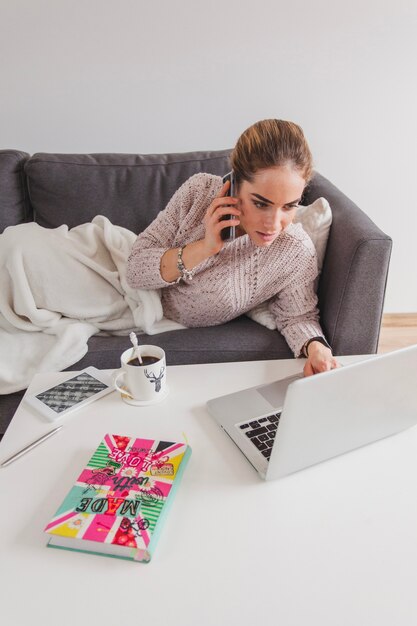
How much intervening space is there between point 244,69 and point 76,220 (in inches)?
37.5

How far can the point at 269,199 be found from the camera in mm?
1122

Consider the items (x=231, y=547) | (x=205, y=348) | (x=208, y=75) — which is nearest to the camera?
(x=231, y=547)

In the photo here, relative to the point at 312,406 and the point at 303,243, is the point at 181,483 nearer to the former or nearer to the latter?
the point at 312,406

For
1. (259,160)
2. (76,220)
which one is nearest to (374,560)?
(259,160)

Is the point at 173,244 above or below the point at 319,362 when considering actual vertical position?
above

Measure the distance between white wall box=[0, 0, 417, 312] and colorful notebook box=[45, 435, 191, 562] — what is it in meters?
1.64

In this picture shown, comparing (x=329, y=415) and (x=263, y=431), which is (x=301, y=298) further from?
(x=329, y=415)

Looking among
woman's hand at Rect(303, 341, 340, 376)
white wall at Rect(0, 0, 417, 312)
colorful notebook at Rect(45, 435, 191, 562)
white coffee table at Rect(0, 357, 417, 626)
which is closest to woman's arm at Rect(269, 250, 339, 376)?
woman's hand at Rect(303, 341, 340, 376)

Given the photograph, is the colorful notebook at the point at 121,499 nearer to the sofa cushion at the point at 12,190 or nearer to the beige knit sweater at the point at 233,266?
the beige knit sweater at the point at 233,266

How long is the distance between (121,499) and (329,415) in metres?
0.34

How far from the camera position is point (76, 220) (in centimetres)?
189

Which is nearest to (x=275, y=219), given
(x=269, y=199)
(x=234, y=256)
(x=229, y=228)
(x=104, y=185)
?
(x=269, y=199)

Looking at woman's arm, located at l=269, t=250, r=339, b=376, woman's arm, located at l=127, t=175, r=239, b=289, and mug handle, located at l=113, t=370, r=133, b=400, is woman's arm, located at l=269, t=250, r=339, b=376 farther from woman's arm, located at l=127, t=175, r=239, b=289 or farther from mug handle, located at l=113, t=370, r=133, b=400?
mug handle, located at l=113, t=370, r=133, b=400

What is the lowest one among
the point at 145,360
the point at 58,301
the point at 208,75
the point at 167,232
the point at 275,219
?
the point at 58,301
